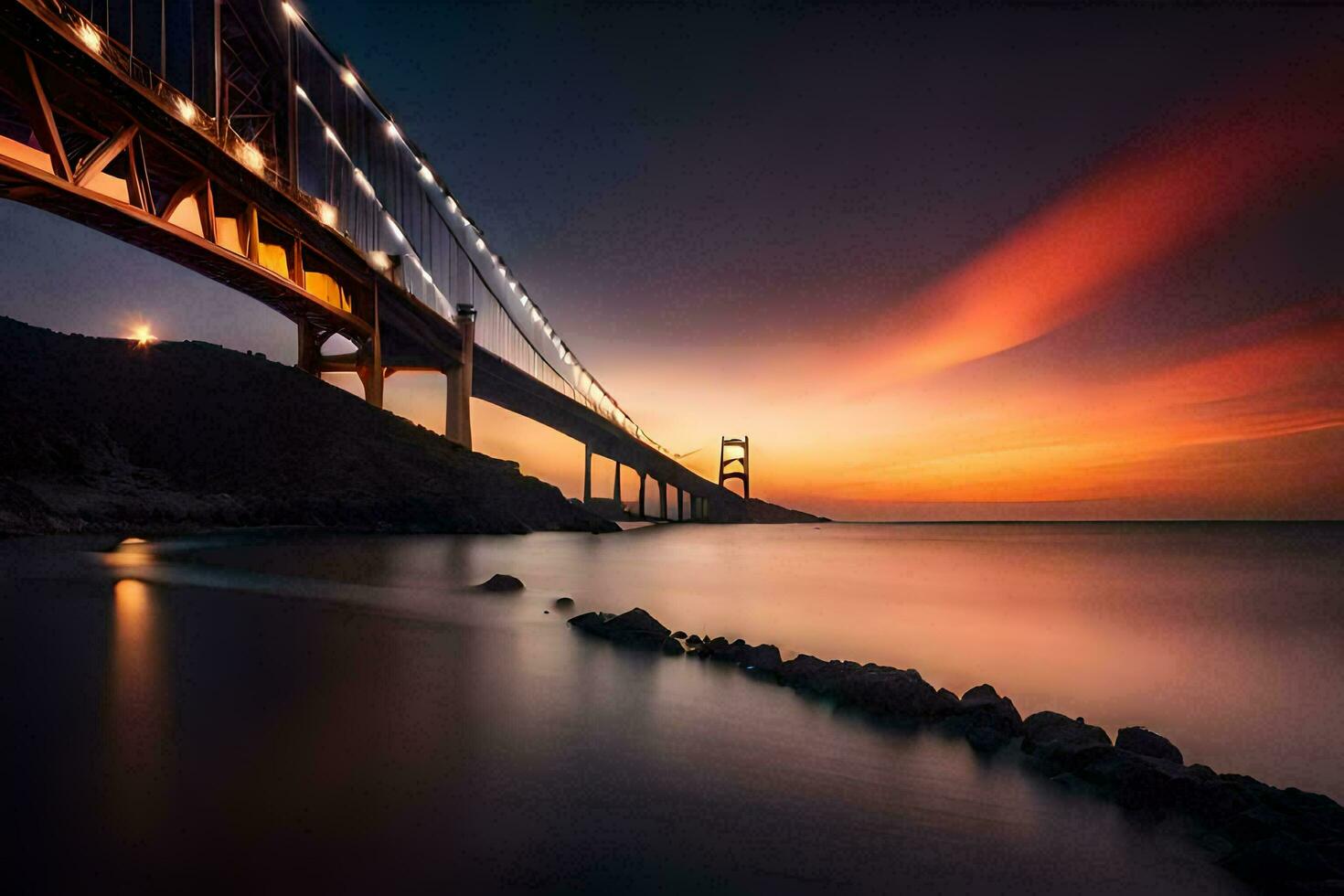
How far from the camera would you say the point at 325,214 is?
2825 cm

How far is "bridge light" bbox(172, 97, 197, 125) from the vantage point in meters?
18.1

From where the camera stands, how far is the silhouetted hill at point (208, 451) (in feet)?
73.4

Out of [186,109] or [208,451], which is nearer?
[186,109]

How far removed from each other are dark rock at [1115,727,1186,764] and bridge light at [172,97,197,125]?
81.6 ft

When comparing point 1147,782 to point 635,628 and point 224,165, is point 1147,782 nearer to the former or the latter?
point 635,628

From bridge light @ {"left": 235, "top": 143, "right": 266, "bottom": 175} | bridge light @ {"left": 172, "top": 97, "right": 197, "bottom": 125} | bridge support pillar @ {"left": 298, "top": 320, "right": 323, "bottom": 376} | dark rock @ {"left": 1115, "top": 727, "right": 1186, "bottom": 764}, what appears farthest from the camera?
bridge support pillar @ {"left": 298, "top": 320, "right": 323, "bottom": 376}

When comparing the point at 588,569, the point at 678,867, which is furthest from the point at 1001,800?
the point at 588,569

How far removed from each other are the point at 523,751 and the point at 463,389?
44576mm

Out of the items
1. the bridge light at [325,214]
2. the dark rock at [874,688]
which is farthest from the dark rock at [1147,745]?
the bridge light at [325,214]

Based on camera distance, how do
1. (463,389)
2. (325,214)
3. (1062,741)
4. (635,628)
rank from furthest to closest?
(463,389) → (325,214) → (635,628) → (1062,741)

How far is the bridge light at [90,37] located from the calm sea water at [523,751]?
1232 centimetres

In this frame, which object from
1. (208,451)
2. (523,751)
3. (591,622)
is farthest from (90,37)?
(523,751)

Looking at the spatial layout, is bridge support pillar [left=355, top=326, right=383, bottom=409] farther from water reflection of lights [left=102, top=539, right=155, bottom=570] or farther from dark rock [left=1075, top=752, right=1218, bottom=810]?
dark rock [left=1075, top=752, right=1218, bottom=810]

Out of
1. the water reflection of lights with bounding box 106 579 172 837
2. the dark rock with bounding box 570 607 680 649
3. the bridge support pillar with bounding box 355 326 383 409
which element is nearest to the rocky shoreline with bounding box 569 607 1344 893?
the dark rock with bounding box 570 607 680 649
